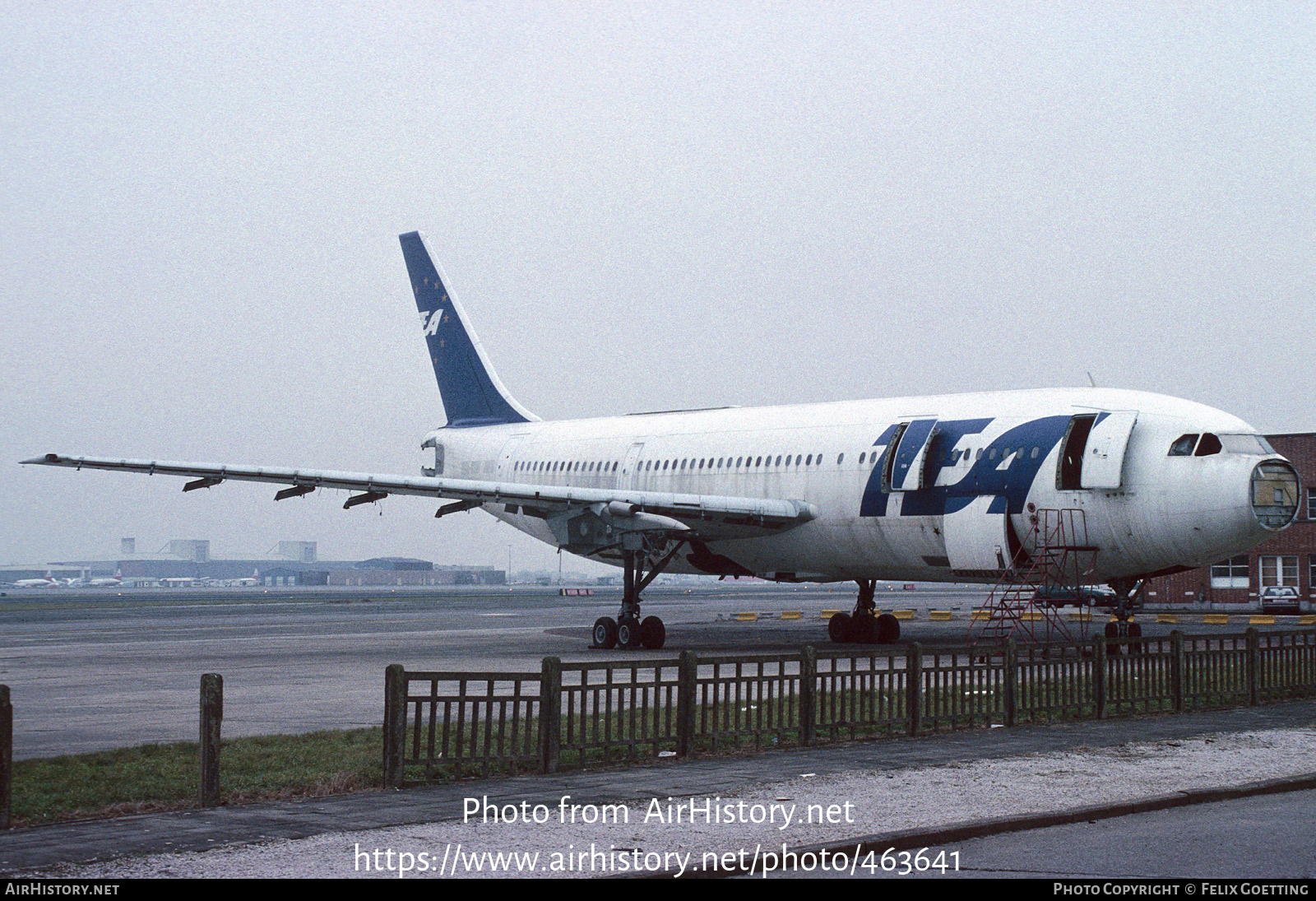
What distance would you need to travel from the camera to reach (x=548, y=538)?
3853cm

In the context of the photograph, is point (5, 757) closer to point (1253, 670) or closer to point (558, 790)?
point (558, 790)

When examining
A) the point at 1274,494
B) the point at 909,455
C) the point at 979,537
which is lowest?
the point at 979,537

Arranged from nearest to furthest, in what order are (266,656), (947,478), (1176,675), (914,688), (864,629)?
(914,688), (1176,675), (947,478), (266,656), (864,629)

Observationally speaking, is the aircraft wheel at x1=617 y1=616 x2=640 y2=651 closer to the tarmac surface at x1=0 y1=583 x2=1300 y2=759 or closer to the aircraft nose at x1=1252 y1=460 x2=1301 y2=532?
the tarmac surface at x1=0 y1=583 x2=1300 y2=759

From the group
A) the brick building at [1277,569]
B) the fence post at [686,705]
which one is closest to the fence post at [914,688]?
the fence post at [686,705]

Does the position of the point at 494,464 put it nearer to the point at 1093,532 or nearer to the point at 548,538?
the point at 548,538

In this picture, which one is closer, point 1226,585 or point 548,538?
point 548,538

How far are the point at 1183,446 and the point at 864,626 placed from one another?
1068 centimetres

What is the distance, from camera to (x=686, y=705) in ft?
46.1

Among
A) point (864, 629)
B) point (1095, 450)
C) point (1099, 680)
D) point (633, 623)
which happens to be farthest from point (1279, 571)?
point (1099, 680)

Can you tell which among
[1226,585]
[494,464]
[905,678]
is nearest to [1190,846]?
[905,678]
